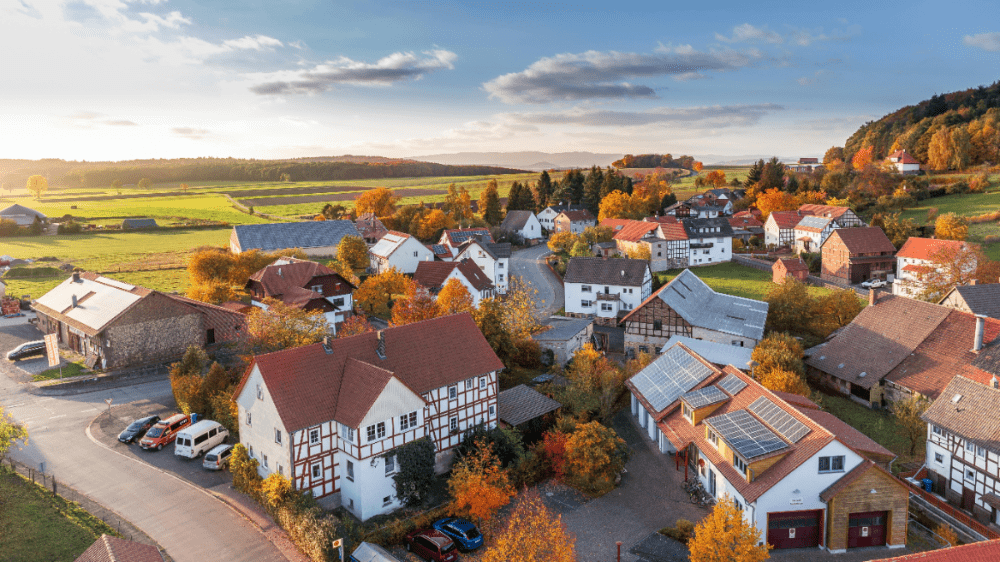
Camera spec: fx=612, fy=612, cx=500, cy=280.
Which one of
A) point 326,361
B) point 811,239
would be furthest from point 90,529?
point 811,239

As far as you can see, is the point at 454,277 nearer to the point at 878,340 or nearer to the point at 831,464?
the point at 878,340

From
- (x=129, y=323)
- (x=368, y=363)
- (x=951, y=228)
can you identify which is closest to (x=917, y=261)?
(x=951, y=228)

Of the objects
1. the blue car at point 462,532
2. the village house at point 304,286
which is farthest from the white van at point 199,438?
the village house at point 304,286

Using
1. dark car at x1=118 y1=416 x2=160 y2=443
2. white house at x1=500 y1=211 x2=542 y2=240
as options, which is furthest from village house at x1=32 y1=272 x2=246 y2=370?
white house at x1=500 y1=211 x2=542 y2=240

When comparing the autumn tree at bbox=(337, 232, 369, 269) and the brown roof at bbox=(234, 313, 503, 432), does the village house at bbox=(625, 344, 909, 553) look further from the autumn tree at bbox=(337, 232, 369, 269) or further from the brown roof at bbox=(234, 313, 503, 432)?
the autumn tree at bbox=(337, 232, 369, 269)

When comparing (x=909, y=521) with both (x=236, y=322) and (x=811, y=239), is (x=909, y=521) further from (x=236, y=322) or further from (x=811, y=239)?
(x=811, y=239)
